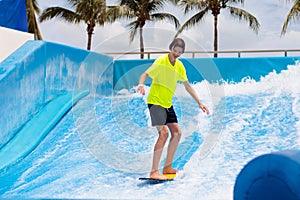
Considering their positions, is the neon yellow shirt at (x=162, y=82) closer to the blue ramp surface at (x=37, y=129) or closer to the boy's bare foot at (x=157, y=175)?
the boy's bare foot at (x=157, y=175)

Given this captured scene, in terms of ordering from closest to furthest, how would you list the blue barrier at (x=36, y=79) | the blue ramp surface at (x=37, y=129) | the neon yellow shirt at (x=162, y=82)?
the neon yellow shirt at (x=162, y=82), the blue ramp surface at (x=37, y=129), the blue barrier at (x=36, y=79)

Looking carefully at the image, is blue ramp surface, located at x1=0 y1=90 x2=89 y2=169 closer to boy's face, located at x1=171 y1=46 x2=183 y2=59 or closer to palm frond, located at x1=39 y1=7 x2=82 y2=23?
boy's face, located at x1=171 y1=46 x2=183 y2=59

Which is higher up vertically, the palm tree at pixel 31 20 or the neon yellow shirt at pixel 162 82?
the palm tree at pixel 31 20

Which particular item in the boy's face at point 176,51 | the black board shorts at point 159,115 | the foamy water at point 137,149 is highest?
the boy's face at point 176,51

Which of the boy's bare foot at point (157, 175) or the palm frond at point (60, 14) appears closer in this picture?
the boy's bare foot at point (157, 175)

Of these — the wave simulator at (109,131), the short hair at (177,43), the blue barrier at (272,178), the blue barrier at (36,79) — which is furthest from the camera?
the blue barrier at (36,79)

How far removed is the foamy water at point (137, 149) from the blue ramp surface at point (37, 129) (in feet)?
0.35

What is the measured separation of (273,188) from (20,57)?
5.00 meters

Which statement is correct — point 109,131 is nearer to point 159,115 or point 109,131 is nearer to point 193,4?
point 159,115

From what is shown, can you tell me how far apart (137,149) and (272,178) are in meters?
3.81

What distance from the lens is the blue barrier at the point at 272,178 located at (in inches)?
81.0

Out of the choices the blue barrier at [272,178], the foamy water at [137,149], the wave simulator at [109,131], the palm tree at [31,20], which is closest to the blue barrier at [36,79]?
the wave simulator at [109,131]

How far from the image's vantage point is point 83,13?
70.5 ft

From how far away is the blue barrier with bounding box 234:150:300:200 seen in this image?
206 cm
